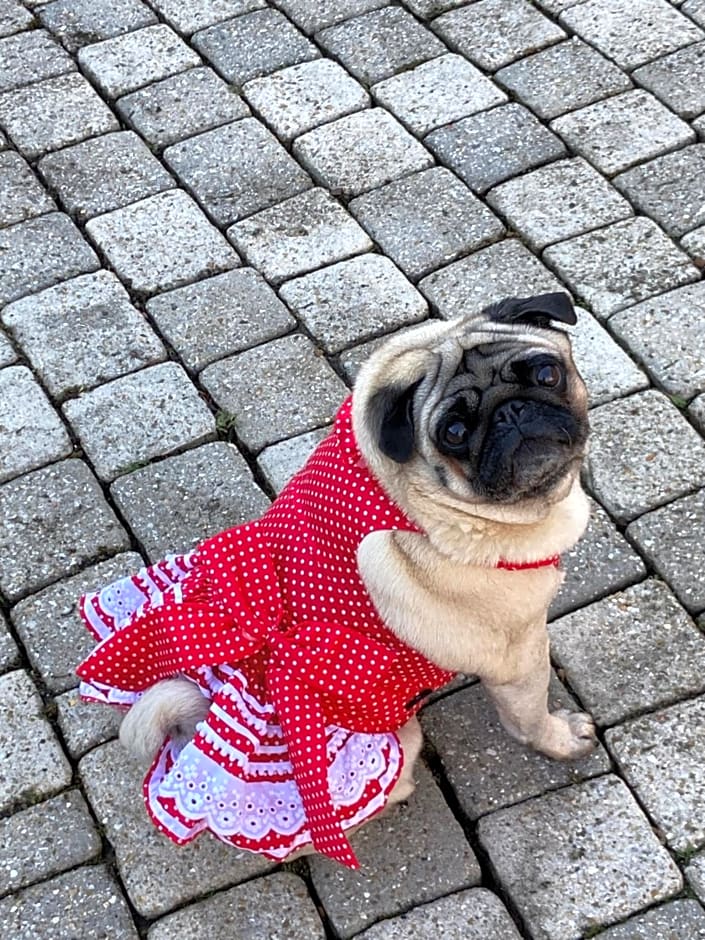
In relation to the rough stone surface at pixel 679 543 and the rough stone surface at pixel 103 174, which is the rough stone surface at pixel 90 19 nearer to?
the rough stone surface at pixel 103 174

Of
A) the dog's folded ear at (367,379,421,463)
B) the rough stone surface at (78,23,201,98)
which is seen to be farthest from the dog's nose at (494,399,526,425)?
the rough stone surface at (78,23,201,98)

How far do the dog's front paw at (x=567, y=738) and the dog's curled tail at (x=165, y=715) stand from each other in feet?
2.91

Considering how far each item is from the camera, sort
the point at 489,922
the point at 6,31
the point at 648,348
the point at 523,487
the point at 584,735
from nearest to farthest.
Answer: the point at 523,487, the point at 489,922, the point at 584,735, the point at 648,348, the point at 6,31

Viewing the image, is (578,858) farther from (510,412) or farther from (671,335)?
(671,335)

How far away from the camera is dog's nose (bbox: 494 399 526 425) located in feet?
9.05

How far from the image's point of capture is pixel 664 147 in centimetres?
464

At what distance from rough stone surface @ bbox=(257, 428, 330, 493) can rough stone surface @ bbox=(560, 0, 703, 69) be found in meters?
2.15

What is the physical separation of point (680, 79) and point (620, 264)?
3.38ft

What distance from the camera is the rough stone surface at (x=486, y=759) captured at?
3234 mm

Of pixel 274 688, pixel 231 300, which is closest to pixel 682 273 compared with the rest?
pixel 231 300

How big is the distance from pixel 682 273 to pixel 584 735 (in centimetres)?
180

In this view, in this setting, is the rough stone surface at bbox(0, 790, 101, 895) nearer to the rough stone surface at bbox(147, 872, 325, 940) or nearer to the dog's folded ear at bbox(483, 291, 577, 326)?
the rough stone surface at bbox(147, 872, 325, 940)

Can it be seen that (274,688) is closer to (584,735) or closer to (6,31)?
(584,735)

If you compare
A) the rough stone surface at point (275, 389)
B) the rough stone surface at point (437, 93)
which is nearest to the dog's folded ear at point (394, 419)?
the rough stone surface at point (275, 389)
